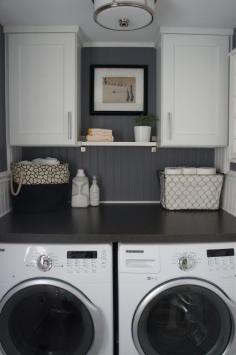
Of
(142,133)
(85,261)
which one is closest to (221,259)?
(85,261)

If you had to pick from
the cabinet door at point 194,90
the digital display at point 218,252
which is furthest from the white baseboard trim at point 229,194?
the digital display at point 218,252

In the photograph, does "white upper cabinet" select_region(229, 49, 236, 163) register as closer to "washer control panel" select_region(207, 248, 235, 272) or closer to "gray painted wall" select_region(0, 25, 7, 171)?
"washer control panel" select_region(207, 248, 235, 272)

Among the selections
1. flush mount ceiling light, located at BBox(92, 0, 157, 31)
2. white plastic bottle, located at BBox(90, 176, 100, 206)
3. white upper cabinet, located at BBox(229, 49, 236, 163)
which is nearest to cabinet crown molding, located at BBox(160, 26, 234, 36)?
white upper cabinet, located at BBox(229, 49, 236, 163)

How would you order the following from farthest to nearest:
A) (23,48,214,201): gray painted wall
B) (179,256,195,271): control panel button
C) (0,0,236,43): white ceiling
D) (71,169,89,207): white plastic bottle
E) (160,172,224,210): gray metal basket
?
(23,48,214,201): gray painted wall < (71,169,89,207): white plastic bottle < (160,172,224,210): gray metal basket < (0,0,236,43): white ceiling < (179,256,195,271): control panel button

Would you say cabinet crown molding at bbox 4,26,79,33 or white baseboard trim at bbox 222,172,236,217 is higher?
cabinet crown molding at bbox 4,26,79,33

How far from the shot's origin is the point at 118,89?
2.28m

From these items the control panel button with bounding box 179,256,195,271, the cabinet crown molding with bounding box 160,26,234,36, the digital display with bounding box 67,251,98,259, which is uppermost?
the cabinet crown molding with bounding box 160,26,234,36

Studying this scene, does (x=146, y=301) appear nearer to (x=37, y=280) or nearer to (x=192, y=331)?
(x=192, y=331)

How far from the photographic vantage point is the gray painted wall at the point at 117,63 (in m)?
2.29

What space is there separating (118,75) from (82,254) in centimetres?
142

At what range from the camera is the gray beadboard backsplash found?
2.35 metres

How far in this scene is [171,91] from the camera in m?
2.01

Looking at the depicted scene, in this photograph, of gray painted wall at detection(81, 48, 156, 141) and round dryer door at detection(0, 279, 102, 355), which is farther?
gray painted wall at detection(81, 48, 156, 141)

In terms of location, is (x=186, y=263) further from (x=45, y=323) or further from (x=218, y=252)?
(x=45, y=323)
